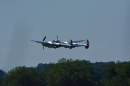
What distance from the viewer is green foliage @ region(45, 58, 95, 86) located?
159250mm

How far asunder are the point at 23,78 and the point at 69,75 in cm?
1120

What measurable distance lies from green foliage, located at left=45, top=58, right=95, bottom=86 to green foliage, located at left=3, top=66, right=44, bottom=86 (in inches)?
105

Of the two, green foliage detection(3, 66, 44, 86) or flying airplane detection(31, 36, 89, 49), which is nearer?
flying airplane detection(31, 36, 89, 49)

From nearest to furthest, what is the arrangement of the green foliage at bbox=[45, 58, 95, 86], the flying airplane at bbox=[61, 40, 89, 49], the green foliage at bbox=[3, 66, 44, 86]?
the flying airplane at bbox=[61, 40, 89, 49], the green foliage at bbox=[45, 58, 95, 86], the green foliage at bbox=[3, 66, 44, 86]

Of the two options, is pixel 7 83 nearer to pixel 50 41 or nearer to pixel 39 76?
pixel 39 76

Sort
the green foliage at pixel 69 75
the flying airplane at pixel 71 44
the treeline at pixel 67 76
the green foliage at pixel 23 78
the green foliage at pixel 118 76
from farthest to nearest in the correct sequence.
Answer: the green foliage at pixel 23 78
the green foliage at pixel 69 75
the treeline at pixel 67 76
the green foliage at pixel 118 76
the flying airplane at pixel 71 44

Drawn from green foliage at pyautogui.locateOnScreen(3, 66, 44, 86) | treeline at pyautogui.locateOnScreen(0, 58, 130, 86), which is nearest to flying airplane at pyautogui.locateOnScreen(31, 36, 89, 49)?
treeline at pyautogui.locateOnScreen(0, 58, 130, 86)

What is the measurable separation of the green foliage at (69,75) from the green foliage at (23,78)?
268cm

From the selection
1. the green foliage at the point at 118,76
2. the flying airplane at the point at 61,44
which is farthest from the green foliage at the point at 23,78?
the flying airplane at the point at 61,44

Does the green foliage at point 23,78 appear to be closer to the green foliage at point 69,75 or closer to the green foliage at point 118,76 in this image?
the green foliage at point 69,75

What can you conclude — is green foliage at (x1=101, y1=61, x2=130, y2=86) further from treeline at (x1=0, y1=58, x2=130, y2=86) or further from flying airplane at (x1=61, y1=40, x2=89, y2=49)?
flying airplane at (x1=61, y1=40, x2=89, y2=49)

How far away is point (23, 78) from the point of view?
163125 mm

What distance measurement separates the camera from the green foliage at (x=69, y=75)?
159 m

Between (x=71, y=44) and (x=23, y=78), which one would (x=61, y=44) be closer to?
(x=71, y=44)
